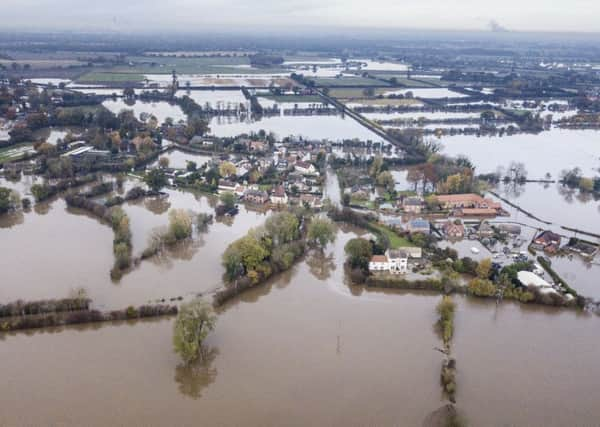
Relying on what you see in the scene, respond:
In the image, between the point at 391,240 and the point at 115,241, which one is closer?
the point at 115,241

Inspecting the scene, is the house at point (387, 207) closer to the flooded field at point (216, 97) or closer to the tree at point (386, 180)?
the tree at point (386, 180)

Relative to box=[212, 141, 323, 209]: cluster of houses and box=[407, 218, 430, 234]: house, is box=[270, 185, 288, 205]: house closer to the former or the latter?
box=[212, 141, 323, 209]: cluster of houses

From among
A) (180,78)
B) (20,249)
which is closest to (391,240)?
(20,249)

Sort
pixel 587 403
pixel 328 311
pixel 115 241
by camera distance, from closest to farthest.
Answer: pixel 587 403
pixel 328 311
pixel 115 241

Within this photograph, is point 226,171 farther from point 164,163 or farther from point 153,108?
point 153,108

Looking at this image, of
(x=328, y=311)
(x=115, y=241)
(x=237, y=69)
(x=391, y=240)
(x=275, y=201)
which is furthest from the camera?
(x=237, y=69)

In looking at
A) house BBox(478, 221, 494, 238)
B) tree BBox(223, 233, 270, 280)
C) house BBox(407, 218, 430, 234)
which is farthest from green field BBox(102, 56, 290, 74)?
tree BBox(223, 233, 270, 280)

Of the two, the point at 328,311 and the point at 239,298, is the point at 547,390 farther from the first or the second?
the point at 239,298

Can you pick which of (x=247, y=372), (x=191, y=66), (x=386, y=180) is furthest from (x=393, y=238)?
(x=191, y=66)
